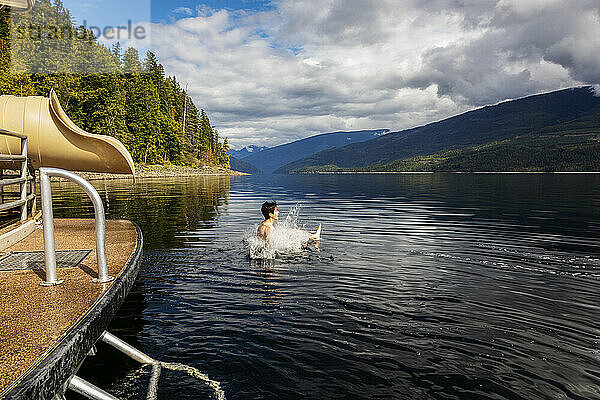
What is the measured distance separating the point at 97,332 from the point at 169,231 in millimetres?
15744

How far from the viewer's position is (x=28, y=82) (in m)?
70.8

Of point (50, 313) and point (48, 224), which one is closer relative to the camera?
point (50, 313)

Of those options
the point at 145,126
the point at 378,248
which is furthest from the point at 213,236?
the point at 145,126

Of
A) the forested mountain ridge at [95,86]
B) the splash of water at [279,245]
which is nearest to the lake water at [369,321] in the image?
the splash of water at [279,245]

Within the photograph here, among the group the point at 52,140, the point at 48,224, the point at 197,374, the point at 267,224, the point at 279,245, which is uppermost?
the point at 52,140

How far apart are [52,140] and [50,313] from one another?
17.0 feet

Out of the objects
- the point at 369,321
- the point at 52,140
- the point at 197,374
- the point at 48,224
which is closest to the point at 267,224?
the point at 369,321

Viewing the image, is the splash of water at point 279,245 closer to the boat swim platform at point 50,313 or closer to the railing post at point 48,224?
the boat swim platform at point 50,313

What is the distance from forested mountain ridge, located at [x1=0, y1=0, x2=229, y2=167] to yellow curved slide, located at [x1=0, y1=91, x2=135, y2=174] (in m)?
65.8

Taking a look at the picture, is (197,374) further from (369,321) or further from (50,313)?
(369,321)

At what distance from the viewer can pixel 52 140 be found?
838 centimetres

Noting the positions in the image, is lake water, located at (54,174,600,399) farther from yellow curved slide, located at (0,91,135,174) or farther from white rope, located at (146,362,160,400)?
yellow curved slide, located at (0,91,135,174)

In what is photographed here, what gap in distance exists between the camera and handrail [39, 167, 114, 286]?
4898mm

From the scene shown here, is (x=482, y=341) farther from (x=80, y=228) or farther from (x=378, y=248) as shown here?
(x=80, y=228)
